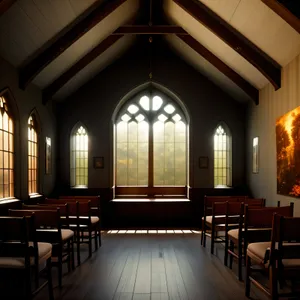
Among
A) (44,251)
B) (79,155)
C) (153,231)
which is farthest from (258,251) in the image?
(79,155)

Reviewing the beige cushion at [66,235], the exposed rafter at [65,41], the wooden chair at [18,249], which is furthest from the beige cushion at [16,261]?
the exposed rafter at [65,41]

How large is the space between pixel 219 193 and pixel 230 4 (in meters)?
4.70

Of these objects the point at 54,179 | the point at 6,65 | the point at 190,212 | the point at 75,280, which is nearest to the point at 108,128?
the point at 54,179

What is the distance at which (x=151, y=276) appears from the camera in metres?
4.48

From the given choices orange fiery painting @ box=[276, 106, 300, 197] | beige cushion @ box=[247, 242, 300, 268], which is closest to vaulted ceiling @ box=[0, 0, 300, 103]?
orange fiery painting @ box=[276, 106, 300, 197]

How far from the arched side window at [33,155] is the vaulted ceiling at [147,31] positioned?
0.74 metres

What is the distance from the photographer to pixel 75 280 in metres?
4.32

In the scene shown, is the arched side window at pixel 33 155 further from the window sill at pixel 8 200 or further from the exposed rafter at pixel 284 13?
the exposed rafter at pixel 284 13

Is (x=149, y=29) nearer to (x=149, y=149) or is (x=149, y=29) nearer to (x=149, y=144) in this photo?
(x=149, y=144)

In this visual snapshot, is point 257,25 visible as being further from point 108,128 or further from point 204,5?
point 108,128

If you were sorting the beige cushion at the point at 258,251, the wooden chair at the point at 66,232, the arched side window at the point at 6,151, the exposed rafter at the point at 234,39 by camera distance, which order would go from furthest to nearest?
the exposed rafter at the point at 234,39 < the arched side window at the point at 6,151 < the wooden chair at the point at 66,232 < the beige cushion at the point at 258,251

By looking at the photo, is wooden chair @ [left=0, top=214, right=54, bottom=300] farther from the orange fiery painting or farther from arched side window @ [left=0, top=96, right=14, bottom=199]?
the orange fiery painting

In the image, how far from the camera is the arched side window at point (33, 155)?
7253 millimetres

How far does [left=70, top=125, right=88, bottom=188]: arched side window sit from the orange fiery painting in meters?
4.78
